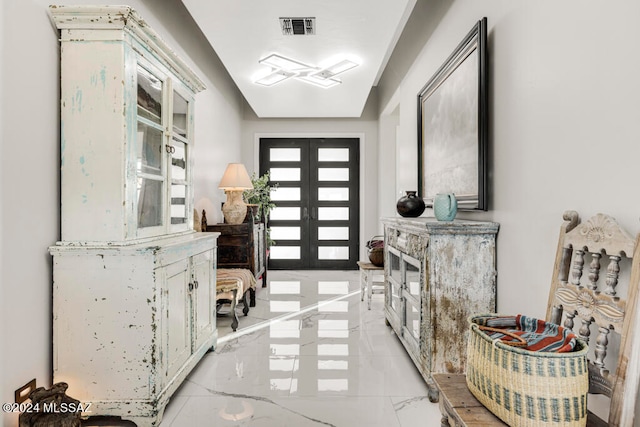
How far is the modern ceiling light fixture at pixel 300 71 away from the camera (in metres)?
4.04

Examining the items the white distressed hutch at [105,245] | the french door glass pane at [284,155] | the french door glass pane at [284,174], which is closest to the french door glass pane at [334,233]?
the french door glass pane at [284,174]

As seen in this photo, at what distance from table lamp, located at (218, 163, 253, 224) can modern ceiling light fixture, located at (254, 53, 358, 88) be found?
1.10 meters

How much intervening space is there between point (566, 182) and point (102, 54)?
213 cm

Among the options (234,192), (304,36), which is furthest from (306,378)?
(304,36)

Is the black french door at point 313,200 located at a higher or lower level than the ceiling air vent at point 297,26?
lower

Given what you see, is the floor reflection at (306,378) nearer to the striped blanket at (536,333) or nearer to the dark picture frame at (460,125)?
the striped blanket at (536,333)

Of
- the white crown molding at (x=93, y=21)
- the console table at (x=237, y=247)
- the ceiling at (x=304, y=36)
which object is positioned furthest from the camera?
the console table at (x=237, y=247)

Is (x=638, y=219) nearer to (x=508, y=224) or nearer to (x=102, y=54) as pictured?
(x=508, y=224)

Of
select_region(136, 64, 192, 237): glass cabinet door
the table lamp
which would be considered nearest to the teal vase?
select_region(136, 64, 192, 237): glass cabinet door

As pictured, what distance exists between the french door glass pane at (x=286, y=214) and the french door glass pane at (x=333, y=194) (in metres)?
0.47

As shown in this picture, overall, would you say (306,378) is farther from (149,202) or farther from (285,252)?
(285,252)

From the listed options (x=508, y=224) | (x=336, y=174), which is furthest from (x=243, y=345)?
(x=336, y=174)

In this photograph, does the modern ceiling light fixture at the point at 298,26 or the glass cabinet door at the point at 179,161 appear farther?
the modern ceiling light fixture at the point at 298,26

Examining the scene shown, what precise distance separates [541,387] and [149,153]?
6.79 ft
